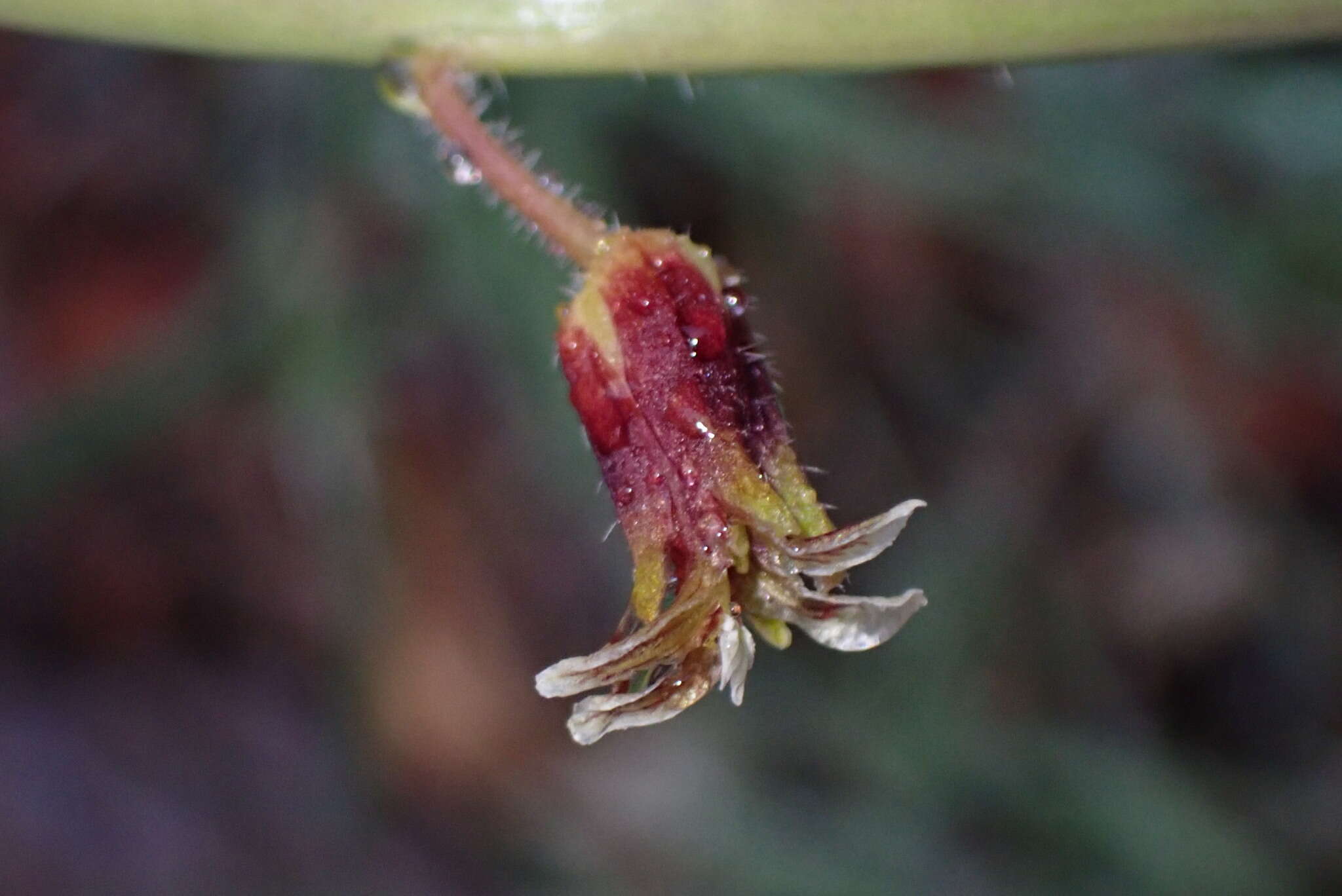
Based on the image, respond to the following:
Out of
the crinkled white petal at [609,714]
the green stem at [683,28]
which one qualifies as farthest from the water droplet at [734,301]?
the crinkled white petal at [609,714]

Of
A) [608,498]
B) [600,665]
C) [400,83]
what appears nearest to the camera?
[600,665]

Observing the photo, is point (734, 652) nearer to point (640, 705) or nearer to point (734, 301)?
point (640, 705)

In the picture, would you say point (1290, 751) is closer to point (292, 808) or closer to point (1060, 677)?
point (1060, 677)

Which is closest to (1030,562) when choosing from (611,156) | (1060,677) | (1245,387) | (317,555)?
(1060,677)

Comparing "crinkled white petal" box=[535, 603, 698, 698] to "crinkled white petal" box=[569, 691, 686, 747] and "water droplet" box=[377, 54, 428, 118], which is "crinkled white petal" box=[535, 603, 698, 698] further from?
"water droplet" box=[377, 54, 428, 118]

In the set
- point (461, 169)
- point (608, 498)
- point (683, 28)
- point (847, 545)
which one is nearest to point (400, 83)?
point (461, 169)

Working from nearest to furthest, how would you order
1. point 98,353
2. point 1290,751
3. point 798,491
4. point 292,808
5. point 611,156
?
point 798,491, point 611,156, point 1290,751, point 292,808, point 98,353

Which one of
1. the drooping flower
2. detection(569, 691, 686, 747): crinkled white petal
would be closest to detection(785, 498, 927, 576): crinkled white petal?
the drooping flower
